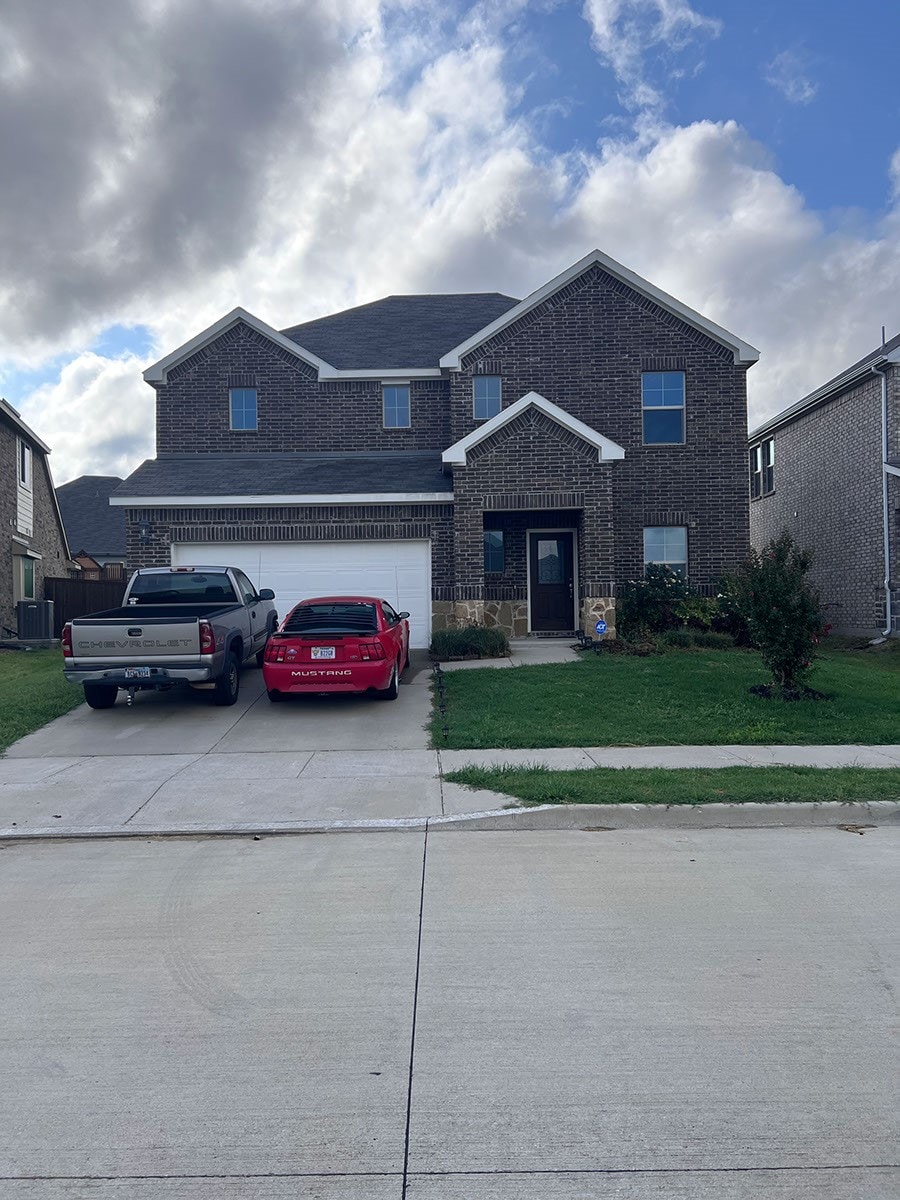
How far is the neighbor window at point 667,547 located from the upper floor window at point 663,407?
1887 millimetres

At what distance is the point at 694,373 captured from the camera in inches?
814

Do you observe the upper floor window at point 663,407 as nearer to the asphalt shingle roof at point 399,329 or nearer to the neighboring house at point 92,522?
the asphalt shingle roof at point 399,329

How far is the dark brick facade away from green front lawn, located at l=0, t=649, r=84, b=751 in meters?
15.3

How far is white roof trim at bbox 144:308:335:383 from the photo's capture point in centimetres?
2156

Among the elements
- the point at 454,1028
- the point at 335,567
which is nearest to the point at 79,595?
the point at 335,567

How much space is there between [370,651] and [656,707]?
151 inches

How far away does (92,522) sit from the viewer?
4534 centimetres

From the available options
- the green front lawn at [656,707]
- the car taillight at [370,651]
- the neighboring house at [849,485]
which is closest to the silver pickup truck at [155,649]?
the car taillight at [370,651]

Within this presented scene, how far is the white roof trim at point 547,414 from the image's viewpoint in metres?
18.3

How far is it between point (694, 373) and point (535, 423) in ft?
14.8

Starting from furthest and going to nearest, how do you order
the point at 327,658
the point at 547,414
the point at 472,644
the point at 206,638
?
1. the point at 547,414
2. the point at 472,644
3. the point at 327,658
4. the point at 206,638

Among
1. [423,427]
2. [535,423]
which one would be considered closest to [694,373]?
[535,423]

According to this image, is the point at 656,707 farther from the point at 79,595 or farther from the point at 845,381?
the point at 79,595

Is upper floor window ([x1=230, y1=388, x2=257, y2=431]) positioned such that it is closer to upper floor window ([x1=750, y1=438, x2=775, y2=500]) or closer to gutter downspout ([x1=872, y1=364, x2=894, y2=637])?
gutter downspout ([x1=872, y1=364, x2=894, y2=637])
